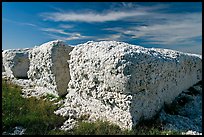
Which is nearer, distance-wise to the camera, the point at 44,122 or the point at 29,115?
the point at 44,122

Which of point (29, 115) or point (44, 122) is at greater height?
point (29, 115)

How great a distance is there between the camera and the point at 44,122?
11.4 meters

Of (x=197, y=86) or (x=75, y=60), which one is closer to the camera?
(x=75, y=60)

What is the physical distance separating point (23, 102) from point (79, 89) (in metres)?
3.36

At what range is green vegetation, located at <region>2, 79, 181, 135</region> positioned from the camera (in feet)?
→ 32.9

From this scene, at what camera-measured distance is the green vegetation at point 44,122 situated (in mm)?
10031

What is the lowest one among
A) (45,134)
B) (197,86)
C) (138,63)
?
(45,134)

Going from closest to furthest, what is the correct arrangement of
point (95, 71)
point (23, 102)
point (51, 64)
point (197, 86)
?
point (95, 71) < point (23, 102) < point (51, 64) < point (197, 86)

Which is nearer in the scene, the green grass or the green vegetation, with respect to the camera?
the green vegetation

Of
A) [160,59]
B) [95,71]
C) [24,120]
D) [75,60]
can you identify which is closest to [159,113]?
Answer: [160,59]

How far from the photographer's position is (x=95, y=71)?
450 inches

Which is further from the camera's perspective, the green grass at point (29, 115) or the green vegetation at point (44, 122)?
the green grass at point (29, 115)

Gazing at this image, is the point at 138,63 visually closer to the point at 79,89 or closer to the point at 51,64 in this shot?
the point at 79,89

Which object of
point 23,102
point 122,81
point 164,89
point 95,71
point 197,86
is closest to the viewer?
point 122,81
